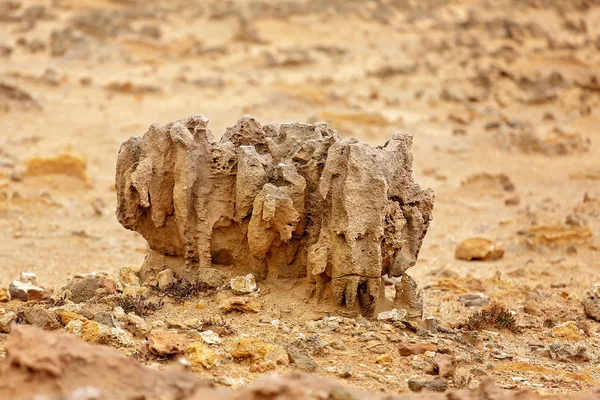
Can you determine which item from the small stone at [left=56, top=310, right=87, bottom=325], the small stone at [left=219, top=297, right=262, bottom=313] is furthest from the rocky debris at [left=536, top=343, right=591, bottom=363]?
the small stone at [left=56, top=310, right=87, bottom=325]

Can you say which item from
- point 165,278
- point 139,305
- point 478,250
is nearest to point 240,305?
point 139,305

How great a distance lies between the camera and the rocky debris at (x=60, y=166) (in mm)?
14922

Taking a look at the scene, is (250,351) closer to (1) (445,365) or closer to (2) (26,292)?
(1) (445,365)

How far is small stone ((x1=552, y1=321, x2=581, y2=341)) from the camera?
8.01 m

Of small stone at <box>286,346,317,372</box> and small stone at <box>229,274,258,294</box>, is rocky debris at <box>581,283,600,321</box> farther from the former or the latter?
small stone at <box>286,346,317,372</box>

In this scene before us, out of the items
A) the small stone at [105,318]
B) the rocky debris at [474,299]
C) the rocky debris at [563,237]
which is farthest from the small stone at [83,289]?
the rocky debris at [563,237]

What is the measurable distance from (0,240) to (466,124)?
41.4 feet

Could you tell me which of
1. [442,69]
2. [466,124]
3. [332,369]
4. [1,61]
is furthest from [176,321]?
[442,69]

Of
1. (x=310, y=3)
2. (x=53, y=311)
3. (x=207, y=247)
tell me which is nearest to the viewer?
(x=53, y=311)

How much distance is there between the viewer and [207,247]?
26.2 ft

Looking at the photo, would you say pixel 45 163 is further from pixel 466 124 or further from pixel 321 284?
pixel 466 124

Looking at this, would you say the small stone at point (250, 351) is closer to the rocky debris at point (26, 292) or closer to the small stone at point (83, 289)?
the small stone at point (83, 289)

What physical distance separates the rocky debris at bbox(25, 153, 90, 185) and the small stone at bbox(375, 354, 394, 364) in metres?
9.45

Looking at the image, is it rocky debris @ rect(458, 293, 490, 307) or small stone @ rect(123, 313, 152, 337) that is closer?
small stone @ rect(123, 313, 152, 337)
